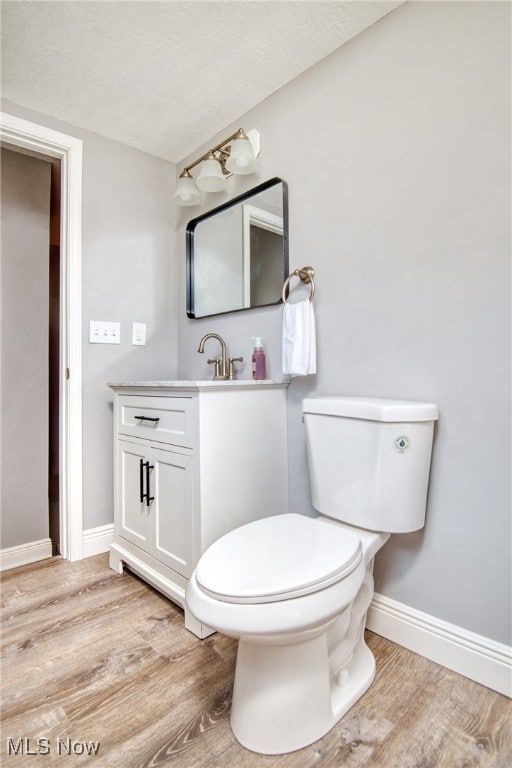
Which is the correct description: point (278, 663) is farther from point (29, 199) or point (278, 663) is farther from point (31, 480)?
point (29, 199)

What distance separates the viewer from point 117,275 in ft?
6.46

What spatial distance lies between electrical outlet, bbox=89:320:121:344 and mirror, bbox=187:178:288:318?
1.29ft

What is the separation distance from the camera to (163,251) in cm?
215

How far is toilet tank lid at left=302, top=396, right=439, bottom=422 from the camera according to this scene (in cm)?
105

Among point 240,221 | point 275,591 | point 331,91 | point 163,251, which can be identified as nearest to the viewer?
point 275,591

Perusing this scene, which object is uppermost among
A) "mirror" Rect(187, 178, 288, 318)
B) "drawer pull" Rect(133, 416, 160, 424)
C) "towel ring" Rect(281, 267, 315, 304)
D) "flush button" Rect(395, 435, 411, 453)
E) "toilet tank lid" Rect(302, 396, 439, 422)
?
"mirror" Rect(187, 178, 288, 318)

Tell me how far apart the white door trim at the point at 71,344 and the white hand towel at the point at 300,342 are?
1.05 m

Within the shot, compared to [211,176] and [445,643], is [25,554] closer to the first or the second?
[445,643]

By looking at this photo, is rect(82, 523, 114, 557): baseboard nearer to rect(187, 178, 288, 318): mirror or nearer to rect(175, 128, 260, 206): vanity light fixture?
rect(187, 178, 288, 318): mirror

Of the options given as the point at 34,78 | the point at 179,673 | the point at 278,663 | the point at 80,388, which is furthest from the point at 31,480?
the point at 34,78

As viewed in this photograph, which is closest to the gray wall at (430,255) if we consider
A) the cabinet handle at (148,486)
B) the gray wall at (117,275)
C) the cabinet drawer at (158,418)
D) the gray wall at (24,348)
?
the cabinet drawer at (158,418)

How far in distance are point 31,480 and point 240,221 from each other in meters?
1.60

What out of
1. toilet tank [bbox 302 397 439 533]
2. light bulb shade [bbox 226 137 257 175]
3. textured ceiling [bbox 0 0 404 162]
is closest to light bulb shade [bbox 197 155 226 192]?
light bulb shade [bbox 226 137 257 175]

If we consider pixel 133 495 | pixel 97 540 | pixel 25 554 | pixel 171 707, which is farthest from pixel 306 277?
pixel 25 554
